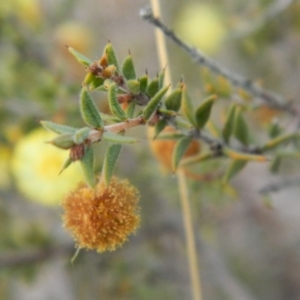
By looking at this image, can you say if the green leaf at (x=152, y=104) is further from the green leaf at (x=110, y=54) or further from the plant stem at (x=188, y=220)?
the plant stem at (x=188, y=220)

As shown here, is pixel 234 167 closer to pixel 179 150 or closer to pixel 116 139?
pixel 179 150

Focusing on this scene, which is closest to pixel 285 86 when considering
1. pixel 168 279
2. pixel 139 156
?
pixel 139 156

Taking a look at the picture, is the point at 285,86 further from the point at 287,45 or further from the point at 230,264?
the point at 230,264

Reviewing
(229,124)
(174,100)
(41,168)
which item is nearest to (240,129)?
(229,124)

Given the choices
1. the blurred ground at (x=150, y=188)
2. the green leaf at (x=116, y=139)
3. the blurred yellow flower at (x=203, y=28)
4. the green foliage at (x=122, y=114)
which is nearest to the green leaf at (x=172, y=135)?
the green foliage at (x=122, y=114)

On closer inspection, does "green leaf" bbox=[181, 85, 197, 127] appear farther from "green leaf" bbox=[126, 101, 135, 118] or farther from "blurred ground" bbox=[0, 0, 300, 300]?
"blurred ground" bbox=[0, 0, 300, 300]

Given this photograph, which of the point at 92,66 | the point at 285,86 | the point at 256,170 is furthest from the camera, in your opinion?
the point at 256,170
